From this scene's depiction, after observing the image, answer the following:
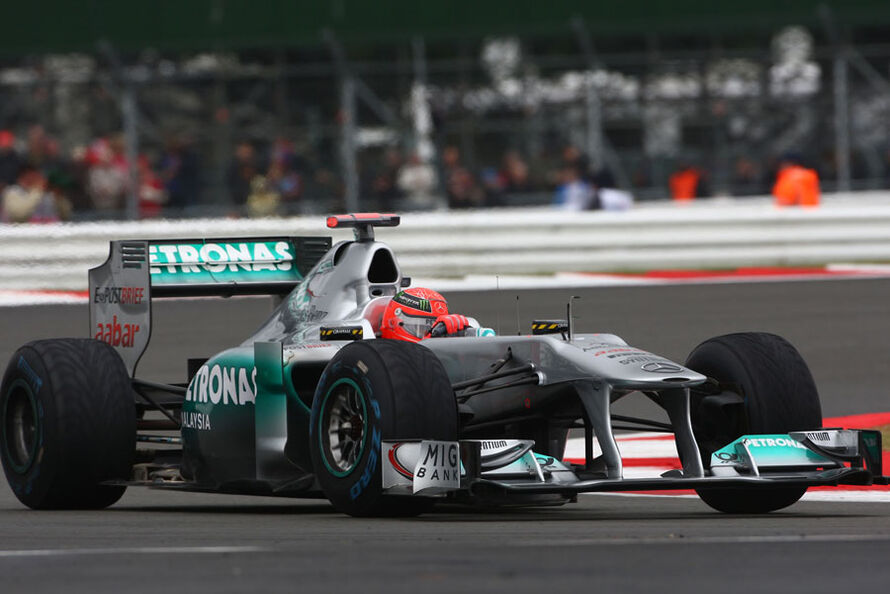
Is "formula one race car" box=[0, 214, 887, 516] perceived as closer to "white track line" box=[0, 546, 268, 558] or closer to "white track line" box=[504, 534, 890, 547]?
"white track line" box=[504, 534, 890, 547]

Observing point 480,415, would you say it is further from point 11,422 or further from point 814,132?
point 814,132

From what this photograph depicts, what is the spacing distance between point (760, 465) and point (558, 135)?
19.6 metres

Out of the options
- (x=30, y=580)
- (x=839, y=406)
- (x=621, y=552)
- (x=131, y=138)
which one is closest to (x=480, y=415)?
(x=621, y=552)

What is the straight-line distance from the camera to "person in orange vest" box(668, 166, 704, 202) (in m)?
27.8

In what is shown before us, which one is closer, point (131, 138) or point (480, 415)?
point (480, 415)

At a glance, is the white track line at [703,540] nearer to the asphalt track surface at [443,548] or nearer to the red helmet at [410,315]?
the asphalt track surface at [443,548]

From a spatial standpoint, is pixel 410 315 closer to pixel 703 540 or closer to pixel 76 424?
pixel 76 424

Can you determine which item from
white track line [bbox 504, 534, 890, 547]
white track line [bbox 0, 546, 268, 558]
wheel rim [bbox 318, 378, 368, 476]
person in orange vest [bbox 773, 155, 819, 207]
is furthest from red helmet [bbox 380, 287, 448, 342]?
person in orange vest [bbox 773, 155, 819, 207]

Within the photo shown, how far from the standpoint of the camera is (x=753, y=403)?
30.5 ft

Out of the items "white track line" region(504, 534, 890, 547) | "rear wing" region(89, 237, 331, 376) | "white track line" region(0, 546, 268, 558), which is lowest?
"white track line" region(504, 534, 890, 547)

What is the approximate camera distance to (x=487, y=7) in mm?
28031

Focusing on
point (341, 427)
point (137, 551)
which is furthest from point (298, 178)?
point (137, 551)

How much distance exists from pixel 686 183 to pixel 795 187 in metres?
4.83

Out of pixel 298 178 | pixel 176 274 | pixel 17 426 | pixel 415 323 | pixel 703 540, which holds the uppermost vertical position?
pixel 298 178
